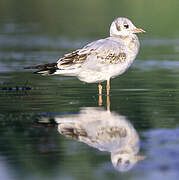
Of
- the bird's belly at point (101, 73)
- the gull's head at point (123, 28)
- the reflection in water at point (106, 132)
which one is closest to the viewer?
the reflection in water at point (106, 132)

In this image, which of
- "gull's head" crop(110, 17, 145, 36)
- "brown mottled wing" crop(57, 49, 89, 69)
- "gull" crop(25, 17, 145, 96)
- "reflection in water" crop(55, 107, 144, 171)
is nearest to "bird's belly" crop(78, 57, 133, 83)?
"gull" crop(25, 17, 145, 96)

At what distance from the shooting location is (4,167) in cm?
625

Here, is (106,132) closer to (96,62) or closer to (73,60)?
(73,60)

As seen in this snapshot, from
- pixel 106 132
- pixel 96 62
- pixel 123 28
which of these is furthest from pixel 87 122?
pixel 123 28

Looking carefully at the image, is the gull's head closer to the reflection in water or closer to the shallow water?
the shallow water

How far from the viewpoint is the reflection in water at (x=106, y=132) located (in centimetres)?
647

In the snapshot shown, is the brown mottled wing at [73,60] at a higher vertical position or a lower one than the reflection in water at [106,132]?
higher

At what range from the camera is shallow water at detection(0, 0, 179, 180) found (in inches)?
243

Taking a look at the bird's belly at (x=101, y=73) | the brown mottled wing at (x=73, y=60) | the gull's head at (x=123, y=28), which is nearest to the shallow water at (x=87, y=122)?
the bird's belly at (x=101, y=73)

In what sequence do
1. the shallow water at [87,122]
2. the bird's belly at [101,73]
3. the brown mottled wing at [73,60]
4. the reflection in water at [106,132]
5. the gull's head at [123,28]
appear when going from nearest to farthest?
the shallow water at [87,122] < the reflection in water at [106,132] < the brown mottled wing at [73,60] < the bird's belly at [101,73] < the gull's head at [123,28]

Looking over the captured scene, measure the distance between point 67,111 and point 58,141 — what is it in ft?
6.48

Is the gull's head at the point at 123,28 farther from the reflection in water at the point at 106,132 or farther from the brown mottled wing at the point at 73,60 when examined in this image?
the reflection in water at the point at 106,132

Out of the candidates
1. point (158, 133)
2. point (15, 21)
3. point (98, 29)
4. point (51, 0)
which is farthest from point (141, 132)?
point (51, 0)

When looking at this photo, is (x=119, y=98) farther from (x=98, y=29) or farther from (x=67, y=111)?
(x=98, y=29)
